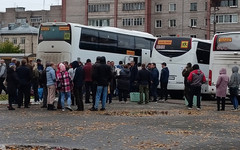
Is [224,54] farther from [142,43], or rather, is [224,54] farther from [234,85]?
[142,43]

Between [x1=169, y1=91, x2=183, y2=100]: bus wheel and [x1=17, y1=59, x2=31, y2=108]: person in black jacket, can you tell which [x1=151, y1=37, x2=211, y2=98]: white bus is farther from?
[x1=17, y1=59, x2=31, y2=108]: person in black jacket

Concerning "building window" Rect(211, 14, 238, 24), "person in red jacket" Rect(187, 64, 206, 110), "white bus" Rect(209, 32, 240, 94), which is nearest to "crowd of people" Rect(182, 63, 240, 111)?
"person in red jacket" Rect(187, 64, 206, 110)

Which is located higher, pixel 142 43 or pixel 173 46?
pixel 142 43

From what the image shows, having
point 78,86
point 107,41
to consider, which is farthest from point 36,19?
point 78,86

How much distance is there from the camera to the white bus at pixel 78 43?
3262 cm

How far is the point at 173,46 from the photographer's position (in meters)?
33.4

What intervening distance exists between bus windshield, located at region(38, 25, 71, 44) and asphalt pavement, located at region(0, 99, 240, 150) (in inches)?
462

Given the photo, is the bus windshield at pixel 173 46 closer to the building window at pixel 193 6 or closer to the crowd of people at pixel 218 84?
the crowd of people at pixel 218 84

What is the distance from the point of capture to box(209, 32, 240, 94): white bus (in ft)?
93.9

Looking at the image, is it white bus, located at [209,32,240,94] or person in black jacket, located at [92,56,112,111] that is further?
white bus, located at [209,32,240,94]

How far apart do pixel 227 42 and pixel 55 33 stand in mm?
10007

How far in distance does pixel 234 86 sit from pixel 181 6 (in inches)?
2615

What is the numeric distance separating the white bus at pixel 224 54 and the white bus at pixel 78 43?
7.50 m

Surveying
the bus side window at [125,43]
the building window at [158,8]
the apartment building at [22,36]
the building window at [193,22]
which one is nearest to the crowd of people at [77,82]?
the bus side window at [125,43]
